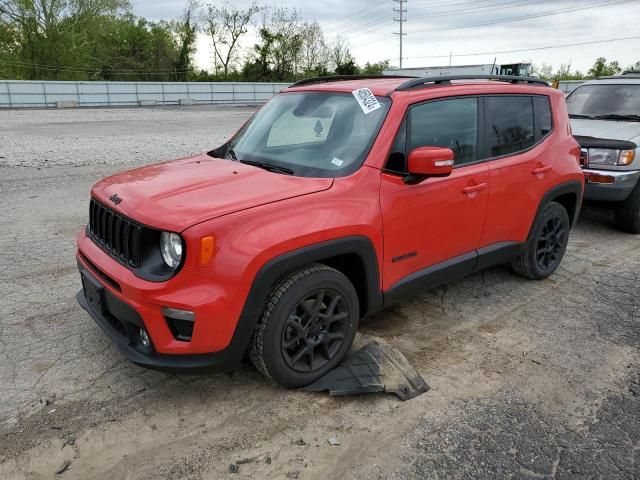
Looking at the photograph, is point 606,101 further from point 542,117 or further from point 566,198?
point 542,117

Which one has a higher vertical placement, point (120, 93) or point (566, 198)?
point (120, 93)

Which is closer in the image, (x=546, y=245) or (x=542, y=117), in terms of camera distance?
(x=542, y=117)

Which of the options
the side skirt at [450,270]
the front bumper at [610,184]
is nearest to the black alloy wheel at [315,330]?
the side skirt at [450,270]

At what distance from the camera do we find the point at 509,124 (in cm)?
422

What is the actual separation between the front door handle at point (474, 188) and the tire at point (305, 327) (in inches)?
46.8

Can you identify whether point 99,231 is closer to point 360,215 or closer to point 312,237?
point 312,237

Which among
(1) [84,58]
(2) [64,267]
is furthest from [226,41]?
(2) [64,267]

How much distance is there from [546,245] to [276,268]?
3.15 m

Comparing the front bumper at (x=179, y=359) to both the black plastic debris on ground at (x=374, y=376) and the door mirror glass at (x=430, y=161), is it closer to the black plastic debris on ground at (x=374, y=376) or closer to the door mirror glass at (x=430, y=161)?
the black plastic debris on ground at (x=374, y=376)

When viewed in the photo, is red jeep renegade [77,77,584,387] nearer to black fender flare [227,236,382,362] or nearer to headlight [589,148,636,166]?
black fender flare [227,236,382,362]

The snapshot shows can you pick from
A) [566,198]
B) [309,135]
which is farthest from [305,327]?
[566,198]

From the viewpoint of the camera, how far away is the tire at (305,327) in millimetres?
2902

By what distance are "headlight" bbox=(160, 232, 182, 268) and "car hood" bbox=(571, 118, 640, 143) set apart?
18.7 ft

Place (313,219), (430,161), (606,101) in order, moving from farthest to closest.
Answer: (606,101)
(430,161)
(313,219)
